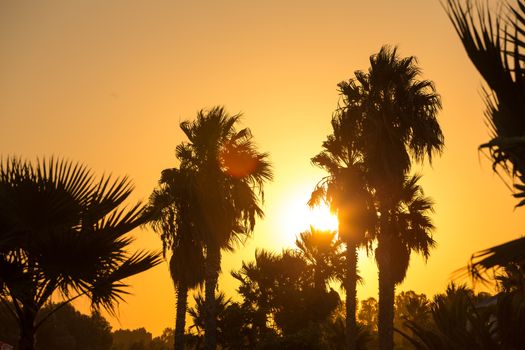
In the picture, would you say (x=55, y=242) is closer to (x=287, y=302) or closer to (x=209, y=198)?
(x=209, y=198)

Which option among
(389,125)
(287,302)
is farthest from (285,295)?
(389,125)

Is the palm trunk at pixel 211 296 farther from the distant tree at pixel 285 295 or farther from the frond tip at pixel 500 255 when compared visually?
the frond tip at pixel 500 255

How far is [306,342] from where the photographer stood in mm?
27797

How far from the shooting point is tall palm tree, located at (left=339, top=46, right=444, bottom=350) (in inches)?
852

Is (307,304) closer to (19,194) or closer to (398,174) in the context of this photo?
(398,174)

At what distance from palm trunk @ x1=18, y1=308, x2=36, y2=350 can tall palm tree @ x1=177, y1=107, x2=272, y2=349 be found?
40.1 feet

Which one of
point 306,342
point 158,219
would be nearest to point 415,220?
point 306,342

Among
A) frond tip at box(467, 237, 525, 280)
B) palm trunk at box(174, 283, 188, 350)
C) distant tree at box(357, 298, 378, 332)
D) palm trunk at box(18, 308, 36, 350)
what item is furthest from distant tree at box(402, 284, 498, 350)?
distant tree at box(357, 298, 378, 332)

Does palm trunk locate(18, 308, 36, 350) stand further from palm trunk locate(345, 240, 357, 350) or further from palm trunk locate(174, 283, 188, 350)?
palm trunk locate(345, 240, 357, 350)

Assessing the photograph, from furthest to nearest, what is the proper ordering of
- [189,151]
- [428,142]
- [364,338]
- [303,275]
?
[303,275], [364,338], [189,151], [428,142]

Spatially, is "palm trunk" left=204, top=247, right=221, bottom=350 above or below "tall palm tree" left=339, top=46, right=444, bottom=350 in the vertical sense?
below

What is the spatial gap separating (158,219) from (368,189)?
845 centimetres

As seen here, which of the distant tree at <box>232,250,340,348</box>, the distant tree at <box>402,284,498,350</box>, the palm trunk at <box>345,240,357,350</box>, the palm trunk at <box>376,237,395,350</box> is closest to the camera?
the distant tree at <box>402,284,498,350</box>

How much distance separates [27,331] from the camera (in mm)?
9523
